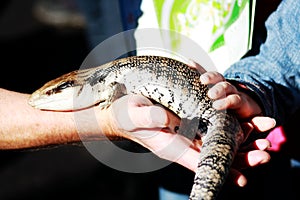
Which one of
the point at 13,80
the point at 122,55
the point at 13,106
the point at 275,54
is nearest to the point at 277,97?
the point at 275,54

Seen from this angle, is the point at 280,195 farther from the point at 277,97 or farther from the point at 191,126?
the point at 191,126

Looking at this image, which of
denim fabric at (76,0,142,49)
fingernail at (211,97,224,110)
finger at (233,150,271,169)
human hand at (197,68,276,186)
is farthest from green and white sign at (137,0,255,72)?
finger at (233,150,271,169)

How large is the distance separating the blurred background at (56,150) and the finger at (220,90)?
16.8 inches

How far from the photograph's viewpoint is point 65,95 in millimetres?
2492

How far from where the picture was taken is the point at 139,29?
237 centimetres

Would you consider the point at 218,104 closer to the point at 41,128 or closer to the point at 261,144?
the point at 261,144

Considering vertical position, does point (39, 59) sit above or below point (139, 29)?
below

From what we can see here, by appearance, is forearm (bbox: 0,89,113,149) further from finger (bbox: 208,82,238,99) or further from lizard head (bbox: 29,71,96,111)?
finger (bbox: 208,82,238,99)

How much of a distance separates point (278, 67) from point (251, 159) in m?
0.46

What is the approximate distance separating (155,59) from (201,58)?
0.20 meters

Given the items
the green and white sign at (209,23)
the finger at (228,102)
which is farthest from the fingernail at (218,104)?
the green and white sign at (209,23)

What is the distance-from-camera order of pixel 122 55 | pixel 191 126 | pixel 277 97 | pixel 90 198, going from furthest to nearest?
pixel 90 198
pixel 122 55
pixel 277 97
pixel 191 126

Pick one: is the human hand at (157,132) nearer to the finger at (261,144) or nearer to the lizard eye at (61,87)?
the finger at (261,144)

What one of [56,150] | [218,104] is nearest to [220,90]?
[218,104]
